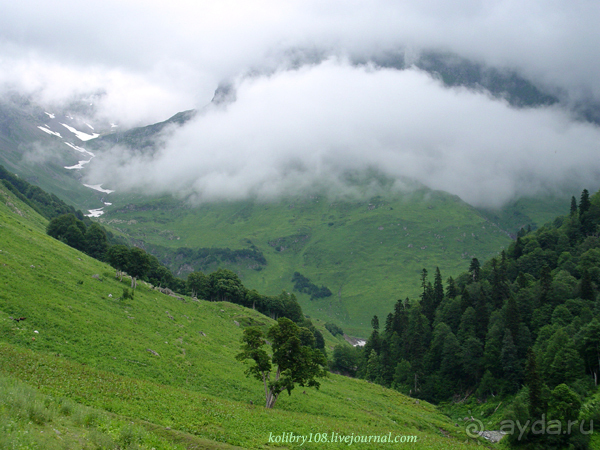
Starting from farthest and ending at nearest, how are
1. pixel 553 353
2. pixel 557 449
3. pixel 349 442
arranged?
pixel 553 353
pixel 557 449
pixel 349 442

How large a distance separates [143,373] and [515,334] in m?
87.0

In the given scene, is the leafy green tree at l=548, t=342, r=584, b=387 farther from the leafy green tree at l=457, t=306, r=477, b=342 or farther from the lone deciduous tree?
the lone deciduous tree

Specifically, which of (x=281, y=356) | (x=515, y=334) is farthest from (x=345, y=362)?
(x=281, y=356)

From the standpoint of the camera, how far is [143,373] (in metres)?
41.5

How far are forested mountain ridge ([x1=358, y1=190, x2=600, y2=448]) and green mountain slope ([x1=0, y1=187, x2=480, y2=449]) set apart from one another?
22505mm

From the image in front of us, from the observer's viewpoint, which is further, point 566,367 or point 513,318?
point 513,318

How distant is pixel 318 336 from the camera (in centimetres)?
16075

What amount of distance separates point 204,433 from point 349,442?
48.3ft

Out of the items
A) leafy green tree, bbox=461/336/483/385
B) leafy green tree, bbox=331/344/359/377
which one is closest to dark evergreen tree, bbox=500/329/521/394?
leafy green tree, bbox=461/336/483/385

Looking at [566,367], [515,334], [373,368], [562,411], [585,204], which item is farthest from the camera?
[585,204]

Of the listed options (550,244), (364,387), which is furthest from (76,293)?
(550,244)

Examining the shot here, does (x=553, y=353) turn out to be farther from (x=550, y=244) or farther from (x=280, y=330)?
(x=550, y=244)

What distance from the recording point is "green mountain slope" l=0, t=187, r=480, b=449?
26.3 meters

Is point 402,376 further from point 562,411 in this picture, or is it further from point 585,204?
point 585,204
